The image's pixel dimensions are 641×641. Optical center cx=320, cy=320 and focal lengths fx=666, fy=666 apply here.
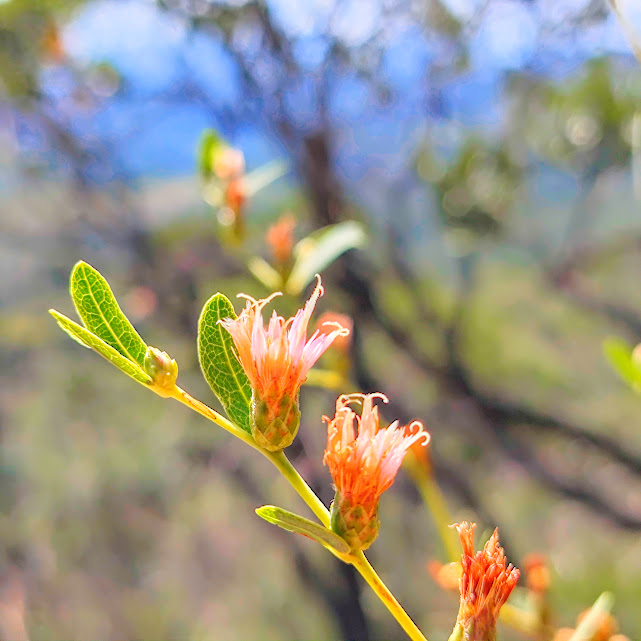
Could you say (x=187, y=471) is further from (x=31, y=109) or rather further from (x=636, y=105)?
(x=636, y=105)

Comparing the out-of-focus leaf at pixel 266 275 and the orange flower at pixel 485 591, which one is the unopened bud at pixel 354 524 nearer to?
the orange flower at pixel 485 591

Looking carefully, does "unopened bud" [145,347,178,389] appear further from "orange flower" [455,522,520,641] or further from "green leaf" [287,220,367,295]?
"green leaf" [287,220,367,295]

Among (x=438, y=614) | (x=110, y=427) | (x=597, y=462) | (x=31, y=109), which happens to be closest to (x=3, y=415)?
(x=110, y=427)

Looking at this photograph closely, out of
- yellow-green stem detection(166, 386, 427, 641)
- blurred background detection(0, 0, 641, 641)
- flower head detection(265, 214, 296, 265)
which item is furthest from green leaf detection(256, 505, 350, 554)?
blurred background detection(0, 0, 641, 641)

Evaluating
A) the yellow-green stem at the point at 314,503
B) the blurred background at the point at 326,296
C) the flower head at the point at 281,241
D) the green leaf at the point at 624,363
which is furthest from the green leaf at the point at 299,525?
the blurred background at the point at 326,296

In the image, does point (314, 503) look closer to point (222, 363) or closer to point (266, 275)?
point (222, 363)
